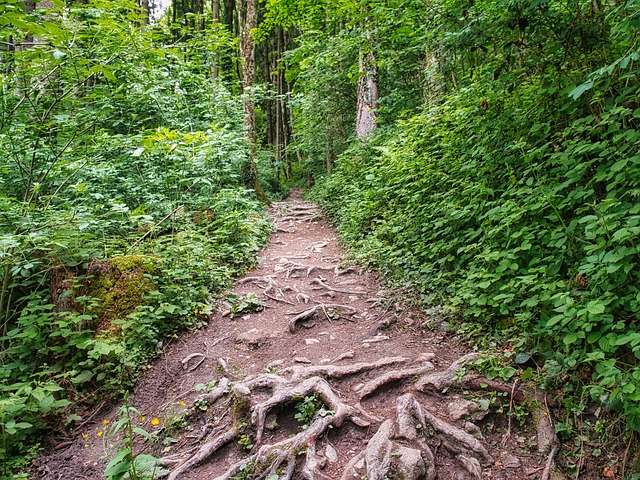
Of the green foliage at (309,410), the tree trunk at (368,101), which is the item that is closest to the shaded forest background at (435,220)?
the green foliage at (309,410)

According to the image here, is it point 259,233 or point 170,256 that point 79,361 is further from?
point 259,233

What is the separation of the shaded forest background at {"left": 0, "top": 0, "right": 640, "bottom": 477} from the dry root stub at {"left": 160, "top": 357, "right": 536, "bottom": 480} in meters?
0.79

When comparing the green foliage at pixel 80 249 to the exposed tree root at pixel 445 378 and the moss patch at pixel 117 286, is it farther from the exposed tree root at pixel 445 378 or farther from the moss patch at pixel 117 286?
the exposed tree root at pixel 445 378

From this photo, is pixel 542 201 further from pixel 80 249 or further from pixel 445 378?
pixel 80 249

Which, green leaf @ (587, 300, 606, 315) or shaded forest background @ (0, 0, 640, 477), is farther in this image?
shaded forest background @ (0, 0, 640, 477)

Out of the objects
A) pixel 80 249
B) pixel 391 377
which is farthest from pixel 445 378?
pixel 80 249

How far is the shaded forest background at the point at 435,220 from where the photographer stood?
2.77 metres

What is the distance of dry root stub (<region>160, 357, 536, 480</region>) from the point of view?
2.63 metres

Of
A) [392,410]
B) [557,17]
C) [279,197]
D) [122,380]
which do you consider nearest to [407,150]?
[557,17]

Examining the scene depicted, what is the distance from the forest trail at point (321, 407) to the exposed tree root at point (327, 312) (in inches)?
0.6

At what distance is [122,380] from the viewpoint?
4.23 m

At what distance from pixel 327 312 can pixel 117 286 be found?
2.97m

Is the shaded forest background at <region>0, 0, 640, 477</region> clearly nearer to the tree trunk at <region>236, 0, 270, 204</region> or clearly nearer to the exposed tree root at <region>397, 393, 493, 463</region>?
the exposed tree root at <region>397, 393, 493, 463</region>

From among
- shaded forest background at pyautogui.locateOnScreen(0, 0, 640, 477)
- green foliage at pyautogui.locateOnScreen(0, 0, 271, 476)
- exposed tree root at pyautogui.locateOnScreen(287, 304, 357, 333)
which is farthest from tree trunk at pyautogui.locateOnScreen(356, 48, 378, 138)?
exposed tree root at pyautogui.locateOnScreen(287, 304, 357, 333)
